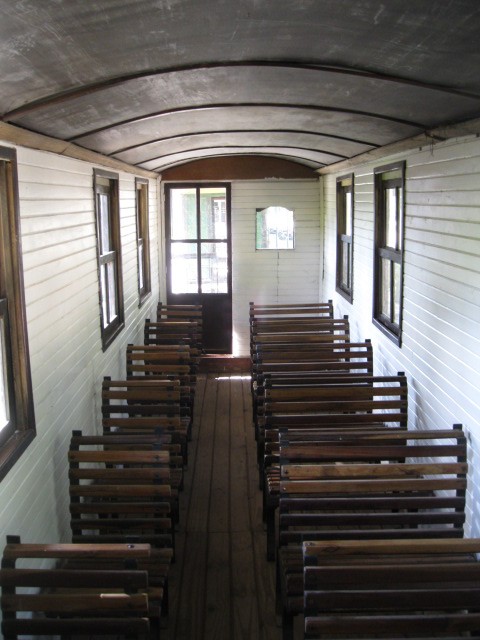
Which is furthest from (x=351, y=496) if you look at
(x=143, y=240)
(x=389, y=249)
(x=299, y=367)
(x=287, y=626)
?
(x=143, y=240)

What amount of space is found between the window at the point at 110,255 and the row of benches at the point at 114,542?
47 cm

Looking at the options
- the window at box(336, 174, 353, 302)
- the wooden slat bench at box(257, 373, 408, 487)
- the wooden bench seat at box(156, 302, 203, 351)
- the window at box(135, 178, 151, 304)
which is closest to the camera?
the wooden slat bench at box(257, 373, 408, 487)

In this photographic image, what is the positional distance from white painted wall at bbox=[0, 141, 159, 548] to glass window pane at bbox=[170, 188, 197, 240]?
4515mm

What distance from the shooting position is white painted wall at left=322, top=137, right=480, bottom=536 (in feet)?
12.7

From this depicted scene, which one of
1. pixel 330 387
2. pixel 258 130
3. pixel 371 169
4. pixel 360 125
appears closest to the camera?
pixel 360 125

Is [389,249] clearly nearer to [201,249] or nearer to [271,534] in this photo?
[271,534]

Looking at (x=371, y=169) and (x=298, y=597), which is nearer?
(x=298, y=597)

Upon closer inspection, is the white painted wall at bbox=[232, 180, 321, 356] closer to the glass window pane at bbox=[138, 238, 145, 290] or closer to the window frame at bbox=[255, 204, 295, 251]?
the window frame at bbox=[255, 204, 295, 251]

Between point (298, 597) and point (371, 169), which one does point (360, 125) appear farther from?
point (298, 597)

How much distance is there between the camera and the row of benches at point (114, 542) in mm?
2953

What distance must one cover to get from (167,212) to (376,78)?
753 cm

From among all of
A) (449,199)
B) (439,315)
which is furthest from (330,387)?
(449,199)

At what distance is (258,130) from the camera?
589 cm

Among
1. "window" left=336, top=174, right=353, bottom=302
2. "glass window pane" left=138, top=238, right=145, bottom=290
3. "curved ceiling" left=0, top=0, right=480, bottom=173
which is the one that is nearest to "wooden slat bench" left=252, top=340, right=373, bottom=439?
"window" left=336, top=174, right=353, bottom=302
